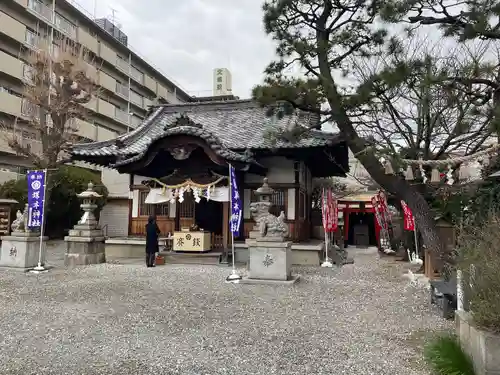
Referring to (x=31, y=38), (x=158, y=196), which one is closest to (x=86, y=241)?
(x=158, y=196)

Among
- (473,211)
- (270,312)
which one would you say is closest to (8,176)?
(270,312)

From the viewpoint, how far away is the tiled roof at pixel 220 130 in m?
12.8

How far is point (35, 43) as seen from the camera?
26.2 m

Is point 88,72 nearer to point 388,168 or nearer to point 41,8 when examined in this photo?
point 41,8

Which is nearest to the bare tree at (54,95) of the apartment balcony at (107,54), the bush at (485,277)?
the apartment balcony at (107,54)

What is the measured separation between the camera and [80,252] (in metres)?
12.8

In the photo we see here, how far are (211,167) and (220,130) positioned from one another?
8.84 feet

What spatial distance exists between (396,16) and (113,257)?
11.5 metres

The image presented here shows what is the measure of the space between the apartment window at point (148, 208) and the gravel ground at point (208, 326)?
Answer: 202 inches

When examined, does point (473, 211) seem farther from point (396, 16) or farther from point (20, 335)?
point (20, 335)

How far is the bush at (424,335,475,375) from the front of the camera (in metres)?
3.62

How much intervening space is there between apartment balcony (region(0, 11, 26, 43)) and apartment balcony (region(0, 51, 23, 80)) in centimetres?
125

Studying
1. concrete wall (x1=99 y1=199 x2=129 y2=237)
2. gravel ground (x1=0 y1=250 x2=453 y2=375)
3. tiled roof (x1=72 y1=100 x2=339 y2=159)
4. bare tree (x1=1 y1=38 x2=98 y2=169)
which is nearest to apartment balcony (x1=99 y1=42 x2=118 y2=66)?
concrete wall (x1=99 y1=199 x2=129 y2=237)

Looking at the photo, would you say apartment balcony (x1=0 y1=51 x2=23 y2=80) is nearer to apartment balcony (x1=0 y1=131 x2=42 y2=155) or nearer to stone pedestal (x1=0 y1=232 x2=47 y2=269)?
apartment balcony (x1=0 y1=131 x2=42 y2=155)
